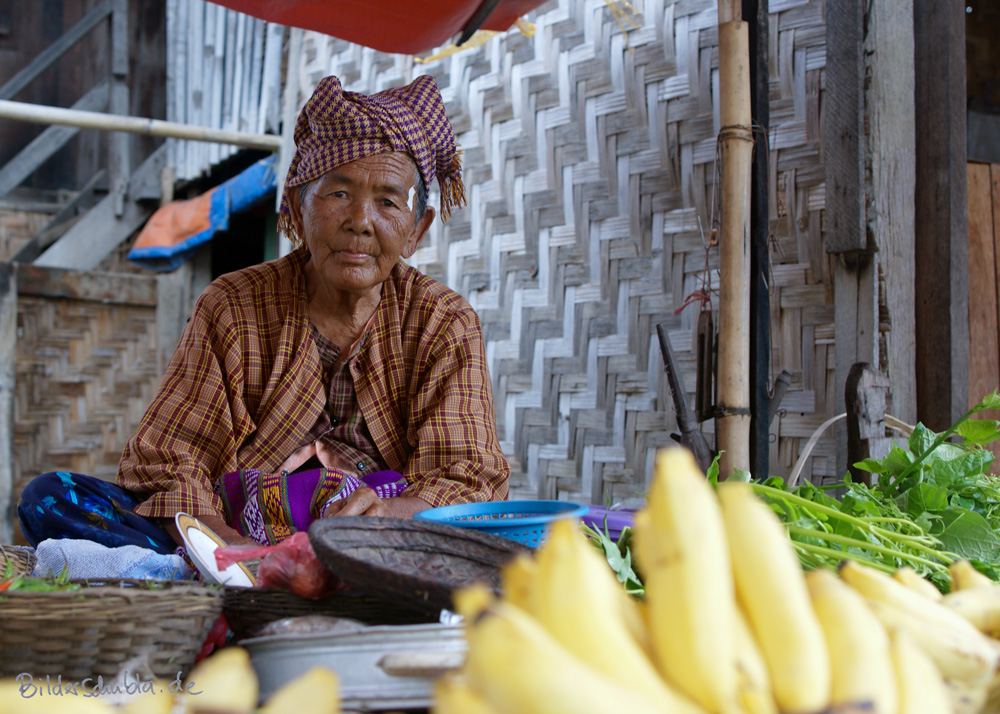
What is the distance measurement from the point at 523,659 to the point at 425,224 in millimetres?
Result: 2497

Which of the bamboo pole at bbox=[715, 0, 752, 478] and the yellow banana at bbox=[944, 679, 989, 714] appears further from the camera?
the bamboo pole at bbox=[715, 0, 752, 478]

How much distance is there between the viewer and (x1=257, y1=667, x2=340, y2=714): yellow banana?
824mm

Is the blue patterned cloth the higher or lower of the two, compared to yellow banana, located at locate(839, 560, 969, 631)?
lower

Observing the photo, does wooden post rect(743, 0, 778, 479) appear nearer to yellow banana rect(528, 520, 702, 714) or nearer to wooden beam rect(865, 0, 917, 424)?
wooden beam rect(865, 0, 917, 424)

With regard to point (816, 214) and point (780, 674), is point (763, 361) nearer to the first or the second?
point (816, 214)

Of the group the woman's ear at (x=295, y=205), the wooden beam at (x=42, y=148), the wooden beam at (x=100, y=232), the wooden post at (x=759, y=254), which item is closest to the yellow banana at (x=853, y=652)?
the wooden post at (x=759, y=254)

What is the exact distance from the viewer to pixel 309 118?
9.26ft

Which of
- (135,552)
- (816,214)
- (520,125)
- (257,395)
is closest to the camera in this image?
(135,552)

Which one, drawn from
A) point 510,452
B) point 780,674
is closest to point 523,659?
point 780,674

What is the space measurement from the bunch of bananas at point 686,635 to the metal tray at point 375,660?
217 millimetres

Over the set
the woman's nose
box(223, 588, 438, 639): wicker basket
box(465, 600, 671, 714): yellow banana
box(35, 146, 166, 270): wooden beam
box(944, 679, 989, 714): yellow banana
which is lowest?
box(223, 588, 438, 639): wicker basket

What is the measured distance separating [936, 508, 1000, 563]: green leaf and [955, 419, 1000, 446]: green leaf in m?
0.33

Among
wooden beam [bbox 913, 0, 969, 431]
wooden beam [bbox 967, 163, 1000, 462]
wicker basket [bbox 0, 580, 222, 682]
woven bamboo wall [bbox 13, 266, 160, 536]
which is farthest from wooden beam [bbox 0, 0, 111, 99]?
wooden beam [bbox 967, 163, 1000, 462]

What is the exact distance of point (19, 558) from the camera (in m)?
2.06
